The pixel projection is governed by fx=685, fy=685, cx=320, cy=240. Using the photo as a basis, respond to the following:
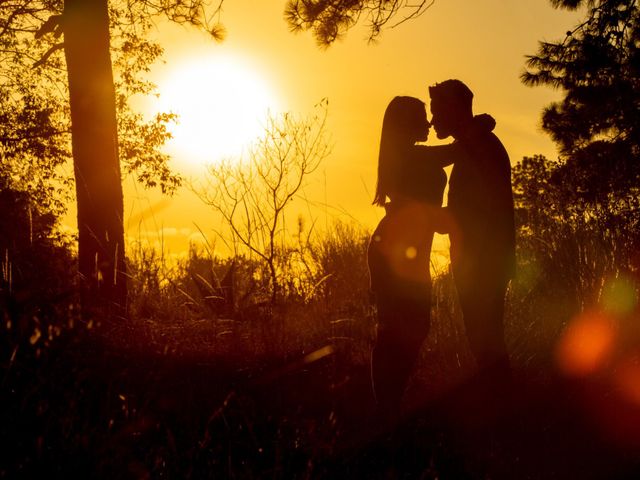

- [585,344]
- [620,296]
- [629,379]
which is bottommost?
[629,379]

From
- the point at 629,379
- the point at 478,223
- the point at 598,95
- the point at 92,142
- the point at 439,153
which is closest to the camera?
the point at 439,153

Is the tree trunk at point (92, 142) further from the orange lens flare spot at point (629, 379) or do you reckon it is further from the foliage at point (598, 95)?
the foliage at point (598, 95)

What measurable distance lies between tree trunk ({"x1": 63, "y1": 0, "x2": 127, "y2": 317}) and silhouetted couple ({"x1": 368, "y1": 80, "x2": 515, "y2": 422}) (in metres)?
4.15

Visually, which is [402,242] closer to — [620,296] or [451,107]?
[451,107]

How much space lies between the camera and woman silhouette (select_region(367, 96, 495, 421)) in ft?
14.0

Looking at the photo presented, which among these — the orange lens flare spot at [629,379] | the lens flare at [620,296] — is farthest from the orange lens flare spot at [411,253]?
the lens flare at [620,296]

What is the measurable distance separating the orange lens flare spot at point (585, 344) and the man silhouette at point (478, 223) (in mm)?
1873

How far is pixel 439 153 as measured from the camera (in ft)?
14.5

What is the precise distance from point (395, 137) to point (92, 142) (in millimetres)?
4483

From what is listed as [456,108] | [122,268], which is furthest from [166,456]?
[122,268]

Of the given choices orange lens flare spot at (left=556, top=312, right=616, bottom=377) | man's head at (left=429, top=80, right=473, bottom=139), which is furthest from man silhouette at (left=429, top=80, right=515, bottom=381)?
orange lens flare spot at (left=556, top=312, right=616, bottom=377)

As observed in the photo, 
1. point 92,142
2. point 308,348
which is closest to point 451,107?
point 308,348

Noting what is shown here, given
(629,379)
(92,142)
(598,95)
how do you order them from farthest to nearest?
1. (598,95)
2. (92,142)
3. (629,379)

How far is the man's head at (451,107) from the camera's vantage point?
456 centimetres
